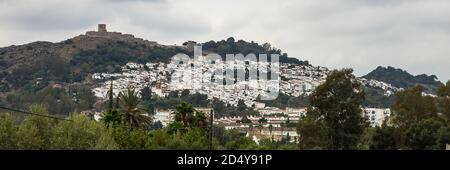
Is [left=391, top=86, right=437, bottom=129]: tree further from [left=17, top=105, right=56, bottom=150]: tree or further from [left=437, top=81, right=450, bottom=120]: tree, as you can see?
[left=17, top=105, right=56, bottom=150]: tree

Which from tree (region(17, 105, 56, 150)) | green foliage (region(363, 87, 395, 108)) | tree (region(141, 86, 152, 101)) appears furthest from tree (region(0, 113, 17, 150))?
tree (region(141, 86, 152, 101))

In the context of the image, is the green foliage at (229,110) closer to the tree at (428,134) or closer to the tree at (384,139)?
the tree at (384,139)

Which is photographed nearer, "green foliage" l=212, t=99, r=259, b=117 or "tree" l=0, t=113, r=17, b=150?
"tree" l=0, t=113, r=17, b=150

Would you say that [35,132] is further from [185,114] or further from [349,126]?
[349,126]

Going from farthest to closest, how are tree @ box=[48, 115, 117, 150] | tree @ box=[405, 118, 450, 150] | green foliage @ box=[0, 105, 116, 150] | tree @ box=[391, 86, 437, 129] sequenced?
1. tree @ box=[391, 86, 437, 129]
2. tree @ box=[405, 118, 450, 150]
3. tree @ box=[48, 115, 117, 150]
4. green foliage @ box=[0, 105, 116, 150]

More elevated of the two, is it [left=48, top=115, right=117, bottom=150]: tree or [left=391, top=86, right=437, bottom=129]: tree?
[left=391, top=86, right=437, bottom=129]: tree

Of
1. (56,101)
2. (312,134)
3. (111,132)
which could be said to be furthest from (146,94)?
(111,132)
